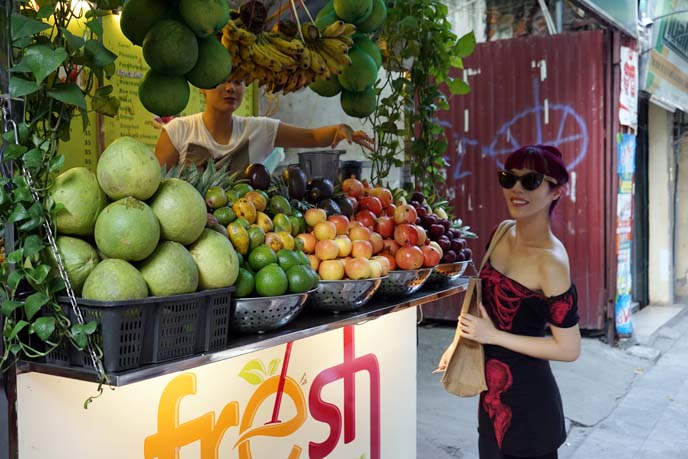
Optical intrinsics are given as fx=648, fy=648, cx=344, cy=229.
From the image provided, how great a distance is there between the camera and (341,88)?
2.89m

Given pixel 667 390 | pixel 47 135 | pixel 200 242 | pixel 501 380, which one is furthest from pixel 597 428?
pixel 47 135

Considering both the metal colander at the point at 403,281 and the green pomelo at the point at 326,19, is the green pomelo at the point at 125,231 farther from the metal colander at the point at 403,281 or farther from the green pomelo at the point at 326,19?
the green pomelo at the point at 326,19

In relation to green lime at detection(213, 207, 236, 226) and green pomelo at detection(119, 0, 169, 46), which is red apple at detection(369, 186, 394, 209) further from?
green pomelo at detection(119, 0, 169, 46)

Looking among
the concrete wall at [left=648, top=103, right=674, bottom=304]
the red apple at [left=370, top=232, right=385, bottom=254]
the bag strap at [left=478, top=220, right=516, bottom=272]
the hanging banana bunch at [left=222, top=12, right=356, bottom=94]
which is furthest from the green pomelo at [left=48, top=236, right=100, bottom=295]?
the concrete wall at [left=648, top=103, right=674, bottom=304]

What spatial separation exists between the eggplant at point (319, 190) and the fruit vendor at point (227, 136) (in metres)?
0.80

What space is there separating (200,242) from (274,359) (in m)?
0.73

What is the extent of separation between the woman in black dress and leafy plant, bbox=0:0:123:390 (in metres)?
1.80

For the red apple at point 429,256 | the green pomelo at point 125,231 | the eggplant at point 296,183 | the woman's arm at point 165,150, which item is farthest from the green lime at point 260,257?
the woman's arm at point 165,150

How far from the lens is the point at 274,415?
2400 mm

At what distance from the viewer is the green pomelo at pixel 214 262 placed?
5.78ft

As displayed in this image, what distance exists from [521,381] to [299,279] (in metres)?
1.20

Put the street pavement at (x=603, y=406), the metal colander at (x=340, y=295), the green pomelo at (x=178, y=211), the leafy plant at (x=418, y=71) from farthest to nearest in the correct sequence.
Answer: the street pavement at (x=603, y=406), the leafy plant at (x=418, y=71), the metal colander at (x=340, y=295), the green pomelo at (x=178, y=211)

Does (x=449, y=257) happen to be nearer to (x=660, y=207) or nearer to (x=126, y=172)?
(x=126, y=172)

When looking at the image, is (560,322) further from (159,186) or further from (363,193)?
(159,186)
